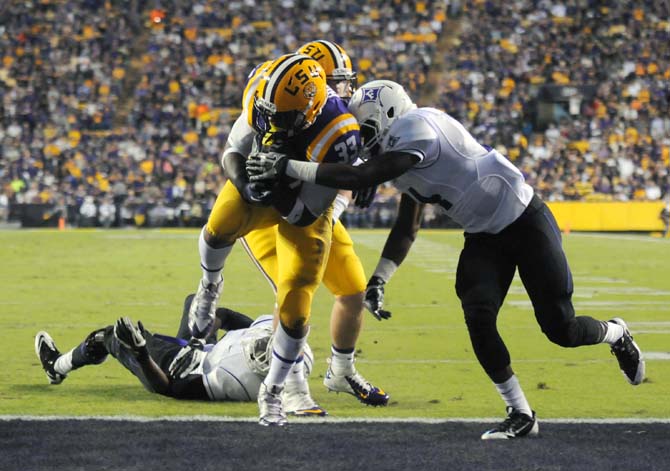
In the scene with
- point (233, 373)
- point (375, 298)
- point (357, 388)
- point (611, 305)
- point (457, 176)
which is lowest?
point (611, 305)

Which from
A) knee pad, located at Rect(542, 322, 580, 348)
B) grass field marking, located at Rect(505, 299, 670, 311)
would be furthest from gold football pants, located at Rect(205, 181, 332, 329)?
grass field marking, located at Rect(505, 299, 670, 311)

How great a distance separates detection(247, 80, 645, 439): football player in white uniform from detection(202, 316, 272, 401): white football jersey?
1.12 m

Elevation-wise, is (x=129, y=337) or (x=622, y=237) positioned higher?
(x=129, y=337)

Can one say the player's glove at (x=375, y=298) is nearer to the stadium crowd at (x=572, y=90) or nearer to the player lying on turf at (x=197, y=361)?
the player lying on turf at (x=197, y=361)

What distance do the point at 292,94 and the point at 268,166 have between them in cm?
30

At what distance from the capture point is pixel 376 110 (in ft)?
15.5

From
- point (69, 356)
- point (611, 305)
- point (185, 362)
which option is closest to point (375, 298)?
point (185, 362)

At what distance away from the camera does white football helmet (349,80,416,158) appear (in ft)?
15.5

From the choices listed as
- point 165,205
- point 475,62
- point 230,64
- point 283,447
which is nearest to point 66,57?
point 230,64

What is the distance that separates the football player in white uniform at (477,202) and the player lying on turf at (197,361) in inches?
39.1

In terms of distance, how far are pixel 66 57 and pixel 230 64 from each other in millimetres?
4200

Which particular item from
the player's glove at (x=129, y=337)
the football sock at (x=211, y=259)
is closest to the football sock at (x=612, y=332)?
the football sock at (x=211, y=259)

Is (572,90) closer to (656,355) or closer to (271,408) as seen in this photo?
(656,355)

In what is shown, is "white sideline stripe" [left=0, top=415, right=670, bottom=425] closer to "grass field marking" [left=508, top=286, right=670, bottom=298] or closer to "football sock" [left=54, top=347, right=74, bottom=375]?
"football sock" [left=54, top=347, right=74, bottom=375]
